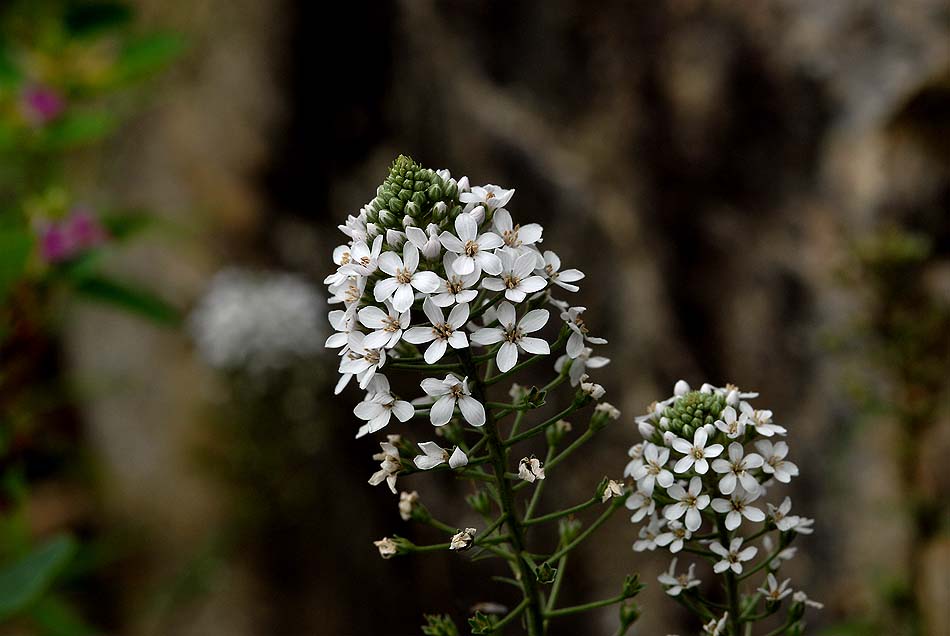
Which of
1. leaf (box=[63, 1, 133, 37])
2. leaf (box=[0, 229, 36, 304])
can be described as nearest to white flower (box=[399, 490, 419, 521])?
leaf (box=[0, 229, 36, 304])

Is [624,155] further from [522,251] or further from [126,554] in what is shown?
[126,554]

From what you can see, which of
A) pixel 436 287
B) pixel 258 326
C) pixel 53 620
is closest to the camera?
pixel 436 287

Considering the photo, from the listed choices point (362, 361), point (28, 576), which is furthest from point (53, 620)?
point (362, 361)

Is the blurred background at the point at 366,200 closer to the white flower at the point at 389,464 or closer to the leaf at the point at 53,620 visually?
the leaf at the point at 53,620

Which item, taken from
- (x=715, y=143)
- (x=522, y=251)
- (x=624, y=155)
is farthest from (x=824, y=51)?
(x=522, y=251)

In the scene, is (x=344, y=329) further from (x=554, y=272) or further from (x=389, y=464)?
(x=554, y=272)

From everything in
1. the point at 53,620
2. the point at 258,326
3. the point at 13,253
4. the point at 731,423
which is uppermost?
the point at 258,326

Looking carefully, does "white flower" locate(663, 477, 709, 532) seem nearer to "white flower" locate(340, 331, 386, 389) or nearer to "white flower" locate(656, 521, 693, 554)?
"white flower" locate(656, 521, 693, 554)
